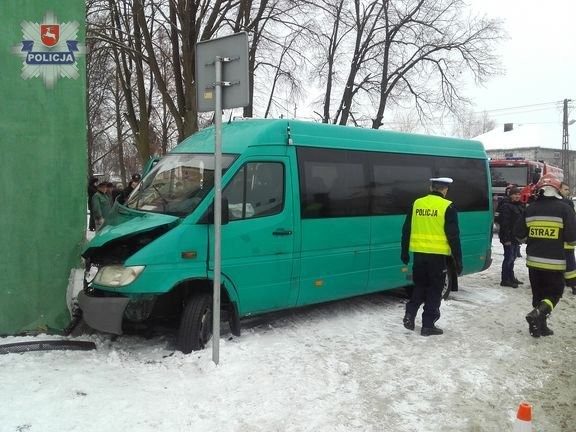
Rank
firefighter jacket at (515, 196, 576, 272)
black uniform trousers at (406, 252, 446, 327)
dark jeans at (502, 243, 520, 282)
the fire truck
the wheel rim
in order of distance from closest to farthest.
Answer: the wheel rim
firefighter jacket at (515, 196, 576, 272)
black uniform trousers at (406, 252, 446, 327)
dark jeans at (502, 243, 520, 282)
the fire truck

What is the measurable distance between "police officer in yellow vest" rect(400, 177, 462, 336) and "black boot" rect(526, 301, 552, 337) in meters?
Result: 1.05

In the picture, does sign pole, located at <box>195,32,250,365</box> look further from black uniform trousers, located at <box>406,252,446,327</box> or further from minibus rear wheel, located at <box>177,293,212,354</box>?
black uniform trousers, located at <box>406,252,446,327</box>

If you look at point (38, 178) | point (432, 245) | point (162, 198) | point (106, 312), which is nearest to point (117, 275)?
point (106, 312)

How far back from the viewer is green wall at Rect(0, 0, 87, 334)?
5.53 meters

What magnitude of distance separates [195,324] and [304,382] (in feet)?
4.09

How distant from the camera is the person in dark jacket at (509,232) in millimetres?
9664

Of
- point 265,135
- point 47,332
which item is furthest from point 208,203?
point 47,332

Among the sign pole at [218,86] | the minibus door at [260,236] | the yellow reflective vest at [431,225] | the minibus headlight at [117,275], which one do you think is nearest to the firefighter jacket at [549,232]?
the yellow reflective vest at [431,225]

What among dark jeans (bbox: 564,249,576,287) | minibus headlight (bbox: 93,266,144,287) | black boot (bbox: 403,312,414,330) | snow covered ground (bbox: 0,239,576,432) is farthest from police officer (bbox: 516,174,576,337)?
minibus headlight (bbox: 93,266,144,287)

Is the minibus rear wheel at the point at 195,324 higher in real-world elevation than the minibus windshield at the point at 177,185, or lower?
lower

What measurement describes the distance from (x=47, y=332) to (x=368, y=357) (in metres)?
3.43

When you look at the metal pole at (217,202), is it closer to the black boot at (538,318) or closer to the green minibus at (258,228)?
the green minibus at (258,228)

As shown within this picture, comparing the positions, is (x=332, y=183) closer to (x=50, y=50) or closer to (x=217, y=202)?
(x=217, y=202)

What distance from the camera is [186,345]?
528cm
